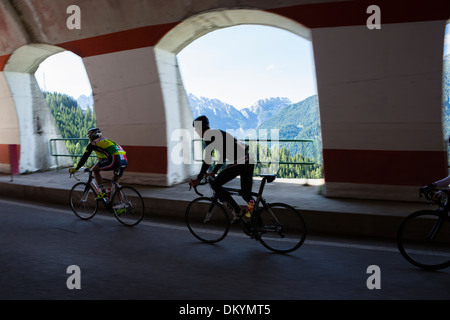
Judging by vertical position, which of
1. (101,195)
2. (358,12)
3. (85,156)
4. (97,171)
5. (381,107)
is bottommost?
(101,195)

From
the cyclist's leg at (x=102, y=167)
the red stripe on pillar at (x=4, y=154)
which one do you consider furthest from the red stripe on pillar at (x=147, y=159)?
the red stripe on pillar at (x=4, y=154)

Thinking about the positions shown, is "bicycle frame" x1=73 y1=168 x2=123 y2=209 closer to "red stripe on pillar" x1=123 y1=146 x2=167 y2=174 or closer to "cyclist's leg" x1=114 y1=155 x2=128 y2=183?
"cyclist's leg" x1=114 y1=155 x2=128 y2=183

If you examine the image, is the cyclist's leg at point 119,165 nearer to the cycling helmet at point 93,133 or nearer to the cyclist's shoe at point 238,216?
the cycling helmet at point 93,133

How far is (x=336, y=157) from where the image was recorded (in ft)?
24.2

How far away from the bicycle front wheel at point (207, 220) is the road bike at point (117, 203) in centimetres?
141

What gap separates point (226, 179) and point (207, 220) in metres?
0.73

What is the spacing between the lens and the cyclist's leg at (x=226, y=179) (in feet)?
18.3

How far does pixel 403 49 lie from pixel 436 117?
4.28 feet

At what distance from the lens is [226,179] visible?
18.4ft

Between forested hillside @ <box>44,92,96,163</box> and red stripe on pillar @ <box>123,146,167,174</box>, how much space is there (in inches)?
73.1

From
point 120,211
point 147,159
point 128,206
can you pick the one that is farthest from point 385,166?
point 147,159

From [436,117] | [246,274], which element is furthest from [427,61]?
[246,274]

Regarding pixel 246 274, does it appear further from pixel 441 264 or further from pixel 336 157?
pixel 336 157

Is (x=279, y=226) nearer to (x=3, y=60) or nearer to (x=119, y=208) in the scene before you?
(x=119, y=208)
